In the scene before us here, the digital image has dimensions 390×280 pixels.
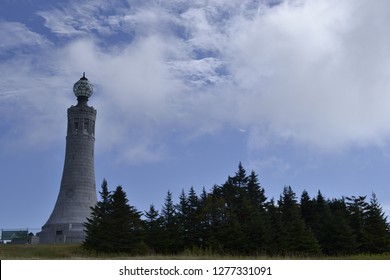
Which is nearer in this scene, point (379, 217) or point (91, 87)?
point (379, 217)

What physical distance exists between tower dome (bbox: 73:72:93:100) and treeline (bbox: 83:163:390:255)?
1601 inches

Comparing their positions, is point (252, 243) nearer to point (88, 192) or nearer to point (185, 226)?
point (185, 226)

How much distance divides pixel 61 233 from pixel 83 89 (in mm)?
27231

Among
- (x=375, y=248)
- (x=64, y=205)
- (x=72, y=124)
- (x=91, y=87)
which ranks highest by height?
(x=91, y=87)

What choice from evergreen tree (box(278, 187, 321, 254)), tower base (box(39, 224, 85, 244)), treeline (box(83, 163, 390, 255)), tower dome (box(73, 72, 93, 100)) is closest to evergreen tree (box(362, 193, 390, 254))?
treeline (box(83, 163, 390, 255))

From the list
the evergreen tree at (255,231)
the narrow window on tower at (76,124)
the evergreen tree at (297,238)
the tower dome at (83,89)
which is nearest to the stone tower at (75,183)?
the narrow window on tower at (76,124)

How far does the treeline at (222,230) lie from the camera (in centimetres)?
4134

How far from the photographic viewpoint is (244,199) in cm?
4959

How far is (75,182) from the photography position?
75125 mm

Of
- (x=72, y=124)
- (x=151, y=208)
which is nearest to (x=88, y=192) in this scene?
(x=72, y=124)

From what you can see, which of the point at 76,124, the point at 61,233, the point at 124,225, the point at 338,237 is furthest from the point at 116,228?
the point at 76,124

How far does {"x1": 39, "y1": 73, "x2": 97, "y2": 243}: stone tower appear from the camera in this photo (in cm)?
7125

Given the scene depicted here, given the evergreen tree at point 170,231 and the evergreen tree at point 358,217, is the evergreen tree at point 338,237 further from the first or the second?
the evergreen tree at point 170,231

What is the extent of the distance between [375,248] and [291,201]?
1079 cm
